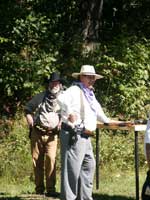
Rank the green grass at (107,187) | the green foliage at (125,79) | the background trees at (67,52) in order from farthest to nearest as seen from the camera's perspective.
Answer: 1. the green foliage at (125,79)
2. the background trees at (67,52)
3. the green grass at (107,187)

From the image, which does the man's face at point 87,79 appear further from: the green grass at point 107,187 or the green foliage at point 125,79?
the green foliage at point 125,79

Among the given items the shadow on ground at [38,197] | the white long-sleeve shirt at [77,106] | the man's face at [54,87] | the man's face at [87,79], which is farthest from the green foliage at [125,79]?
the white long-sleeve shirt at [77,106]

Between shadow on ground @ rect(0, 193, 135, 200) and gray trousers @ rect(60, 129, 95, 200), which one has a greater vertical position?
gray trousers @ rect(60, 129, 95, 200)

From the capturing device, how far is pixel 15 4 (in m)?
13.6

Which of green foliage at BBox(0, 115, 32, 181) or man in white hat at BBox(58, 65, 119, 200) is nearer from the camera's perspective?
man in white hat at BBox(58, 65, 119, 200)

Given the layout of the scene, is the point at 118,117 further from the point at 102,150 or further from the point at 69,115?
the point at 69,115

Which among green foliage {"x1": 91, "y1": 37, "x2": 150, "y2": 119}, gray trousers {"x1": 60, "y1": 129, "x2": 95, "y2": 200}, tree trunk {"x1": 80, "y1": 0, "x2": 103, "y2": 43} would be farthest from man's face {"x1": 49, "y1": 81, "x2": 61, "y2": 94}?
tree trunk {"x1": 80, "y1": 0, "x2": 103, "y2": 43}

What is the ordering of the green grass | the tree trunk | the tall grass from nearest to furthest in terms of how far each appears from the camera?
1. the green grass
2. the tall grass
3. the tree trunk

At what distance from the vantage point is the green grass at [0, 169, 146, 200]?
28.5 ft

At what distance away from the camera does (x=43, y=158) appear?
8734 mm

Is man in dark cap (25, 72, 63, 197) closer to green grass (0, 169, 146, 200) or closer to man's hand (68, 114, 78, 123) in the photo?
green grass (0, 169, 146, 200)

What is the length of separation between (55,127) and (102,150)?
2768mm

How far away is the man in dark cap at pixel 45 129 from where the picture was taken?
854cm

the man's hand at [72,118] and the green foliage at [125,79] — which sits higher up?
the green foliage at [125,79]
